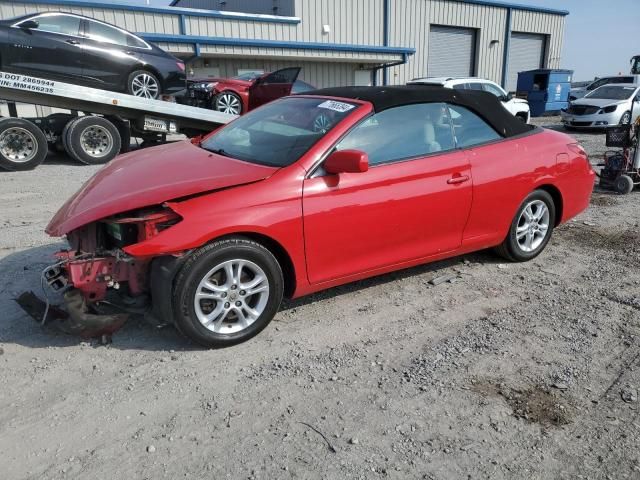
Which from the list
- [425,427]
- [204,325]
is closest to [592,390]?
[425,427]

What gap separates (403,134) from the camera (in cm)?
388

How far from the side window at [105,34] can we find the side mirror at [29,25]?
895 millimetres

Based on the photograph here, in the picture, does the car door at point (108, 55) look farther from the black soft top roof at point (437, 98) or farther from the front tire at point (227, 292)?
the front tire at point (227, 292)

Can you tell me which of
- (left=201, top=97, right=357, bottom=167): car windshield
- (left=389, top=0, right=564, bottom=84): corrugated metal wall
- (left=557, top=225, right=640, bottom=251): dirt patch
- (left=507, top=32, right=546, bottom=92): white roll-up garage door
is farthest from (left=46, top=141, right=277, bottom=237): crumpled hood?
(left=507, top=32, right=546, bottom=92): white roll-up garage door

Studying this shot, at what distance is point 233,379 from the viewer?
297cm

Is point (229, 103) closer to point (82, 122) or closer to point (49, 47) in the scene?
point (82, 122)

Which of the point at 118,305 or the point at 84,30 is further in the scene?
the point at 84,30

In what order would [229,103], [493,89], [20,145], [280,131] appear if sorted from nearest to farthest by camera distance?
[280,131] < [20,145] < [229,103] < [493,89]

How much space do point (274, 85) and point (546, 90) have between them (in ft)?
55.4

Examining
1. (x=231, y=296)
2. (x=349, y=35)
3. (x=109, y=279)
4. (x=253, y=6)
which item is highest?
(x=253, y=6)

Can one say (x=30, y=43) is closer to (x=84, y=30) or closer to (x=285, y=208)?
(x=84, y=30)

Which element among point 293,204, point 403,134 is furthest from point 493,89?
point 293,204

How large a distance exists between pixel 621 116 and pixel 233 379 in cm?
1803

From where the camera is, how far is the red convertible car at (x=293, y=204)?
10.2ft
